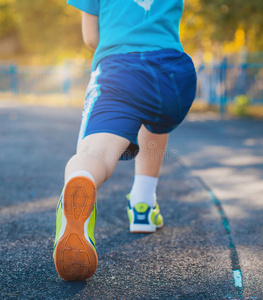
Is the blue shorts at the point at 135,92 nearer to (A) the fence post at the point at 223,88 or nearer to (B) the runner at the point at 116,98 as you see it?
(B) the runner at the point at 116,98

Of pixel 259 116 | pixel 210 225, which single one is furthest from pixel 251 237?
pixel 259 116

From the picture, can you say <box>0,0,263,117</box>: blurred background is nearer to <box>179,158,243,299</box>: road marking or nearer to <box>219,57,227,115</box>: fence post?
<box>219,57,227,115</box>: fence post

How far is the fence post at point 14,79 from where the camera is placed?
15281 millimetres

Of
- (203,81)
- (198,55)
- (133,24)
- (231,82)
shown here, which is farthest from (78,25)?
(133,24)

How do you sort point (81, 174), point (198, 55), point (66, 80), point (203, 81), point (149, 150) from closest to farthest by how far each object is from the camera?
point (81, 174) < point (149, 150) < point (203, 81) < point (66, 80) < point (198, 55)

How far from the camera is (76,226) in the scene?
4.91 feet

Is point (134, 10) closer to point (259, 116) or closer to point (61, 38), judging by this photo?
point (259, 116)

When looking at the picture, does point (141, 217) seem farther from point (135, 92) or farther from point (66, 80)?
point (66, 80)

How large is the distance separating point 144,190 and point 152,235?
0.25 m

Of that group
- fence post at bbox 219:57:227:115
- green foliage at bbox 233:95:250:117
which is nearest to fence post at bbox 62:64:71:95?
fence post at bbox 219:57:227:115

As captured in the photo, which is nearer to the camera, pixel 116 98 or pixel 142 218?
pixel 116 98

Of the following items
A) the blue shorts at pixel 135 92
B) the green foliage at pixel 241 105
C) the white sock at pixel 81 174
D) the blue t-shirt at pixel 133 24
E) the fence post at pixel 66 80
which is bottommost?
the fence post at pixel 66 80

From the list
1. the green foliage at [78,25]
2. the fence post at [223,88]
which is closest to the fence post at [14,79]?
the green foliage at [78,25]

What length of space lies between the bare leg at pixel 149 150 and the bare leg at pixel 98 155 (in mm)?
558
